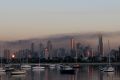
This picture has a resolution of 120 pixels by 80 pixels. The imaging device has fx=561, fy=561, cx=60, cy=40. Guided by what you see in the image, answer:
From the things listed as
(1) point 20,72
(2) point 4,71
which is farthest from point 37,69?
(1) point 20,72

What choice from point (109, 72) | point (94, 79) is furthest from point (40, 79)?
point (109, 72)

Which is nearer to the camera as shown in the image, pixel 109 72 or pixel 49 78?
pixel 49 78

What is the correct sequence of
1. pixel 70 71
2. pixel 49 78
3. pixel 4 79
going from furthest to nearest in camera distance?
pixel 70 71 → pixel 49 78 → pixel 4 79

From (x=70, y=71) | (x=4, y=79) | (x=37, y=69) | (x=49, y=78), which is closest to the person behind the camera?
(x=4, y=79)

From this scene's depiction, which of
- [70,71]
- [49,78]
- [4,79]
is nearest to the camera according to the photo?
[4,79]

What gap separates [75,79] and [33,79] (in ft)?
31.4

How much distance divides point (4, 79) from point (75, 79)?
1641 centimetres

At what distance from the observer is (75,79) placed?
414 feet

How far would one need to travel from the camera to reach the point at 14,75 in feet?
440

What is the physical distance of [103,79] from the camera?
123 meters

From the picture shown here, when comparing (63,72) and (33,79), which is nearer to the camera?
(33,79)

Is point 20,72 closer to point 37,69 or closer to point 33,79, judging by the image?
point 33,79

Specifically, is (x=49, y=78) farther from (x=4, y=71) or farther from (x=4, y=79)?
(x=4, y=71)

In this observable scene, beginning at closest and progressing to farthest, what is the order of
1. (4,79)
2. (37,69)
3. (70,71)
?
(4,79), (70,71), (37,69)
